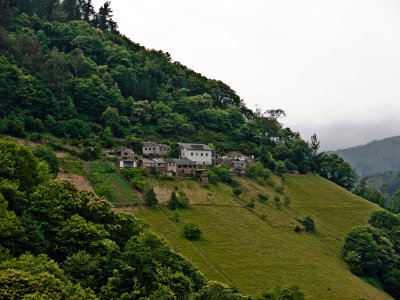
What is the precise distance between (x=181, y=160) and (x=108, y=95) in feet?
105

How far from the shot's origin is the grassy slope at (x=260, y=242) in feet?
156

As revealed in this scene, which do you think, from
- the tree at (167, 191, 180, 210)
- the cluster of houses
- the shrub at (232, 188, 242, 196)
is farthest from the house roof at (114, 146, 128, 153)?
the shrub at (232, 188, 242, 196)

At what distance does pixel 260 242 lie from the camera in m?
55.8

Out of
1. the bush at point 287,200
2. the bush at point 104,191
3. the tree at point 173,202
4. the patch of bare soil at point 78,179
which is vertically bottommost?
the bush at point 287,200

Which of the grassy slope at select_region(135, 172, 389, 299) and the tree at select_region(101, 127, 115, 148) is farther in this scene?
the tree at select_region(101, 127, 115, 148)

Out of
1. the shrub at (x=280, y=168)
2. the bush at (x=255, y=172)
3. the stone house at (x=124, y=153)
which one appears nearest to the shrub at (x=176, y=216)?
the stone house at (x=124, y=153)

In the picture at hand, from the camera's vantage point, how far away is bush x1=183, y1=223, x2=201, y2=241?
51344 millimetres

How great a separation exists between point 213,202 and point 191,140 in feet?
109

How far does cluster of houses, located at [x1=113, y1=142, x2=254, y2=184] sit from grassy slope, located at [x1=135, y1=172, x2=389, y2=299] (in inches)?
172

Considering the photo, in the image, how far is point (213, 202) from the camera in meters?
64.0

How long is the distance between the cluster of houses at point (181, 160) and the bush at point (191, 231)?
18000 mm

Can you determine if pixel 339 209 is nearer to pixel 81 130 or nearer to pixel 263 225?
pixel 263 225

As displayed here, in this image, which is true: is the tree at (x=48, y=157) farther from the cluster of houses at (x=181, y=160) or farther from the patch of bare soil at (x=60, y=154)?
the cluster of houses at (x=181, y=160)

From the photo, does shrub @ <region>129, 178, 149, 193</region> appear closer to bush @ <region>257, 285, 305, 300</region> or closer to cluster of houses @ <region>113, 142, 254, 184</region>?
cluster of houses @ <region>113, 142, 254, 184</region>
